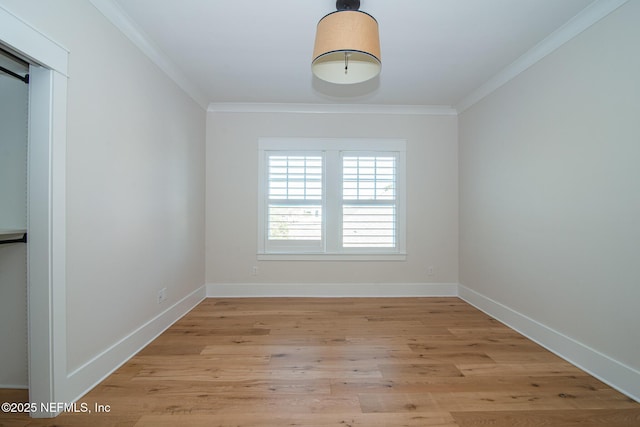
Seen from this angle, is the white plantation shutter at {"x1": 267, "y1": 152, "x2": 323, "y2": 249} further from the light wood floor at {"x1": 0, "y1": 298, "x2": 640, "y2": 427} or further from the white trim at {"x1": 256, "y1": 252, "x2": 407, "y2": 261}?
the light wood floor at {"x1": 0, "y1": 298, "x2": 640, "y2": 427}

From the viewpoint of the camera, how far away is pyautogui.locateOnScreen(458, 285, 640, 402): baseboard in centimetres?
198

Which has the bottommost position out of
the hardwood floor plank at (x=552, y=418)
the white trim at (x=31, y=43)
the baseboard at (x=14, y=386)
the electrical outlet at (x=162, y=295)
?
the hardwood floor plank at (x=552, y=418)

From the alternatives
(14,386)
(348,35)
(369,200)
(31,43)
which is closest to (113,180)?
(31,43)

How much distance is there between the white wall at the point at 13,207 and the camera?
1.83 meters

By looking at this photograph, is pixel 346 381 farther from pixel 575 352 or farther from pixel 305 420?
pixel 575 352

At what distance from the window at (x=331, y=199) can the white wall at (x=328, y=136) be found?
13 centimetres

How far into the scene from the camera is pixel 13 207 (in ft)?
6.02

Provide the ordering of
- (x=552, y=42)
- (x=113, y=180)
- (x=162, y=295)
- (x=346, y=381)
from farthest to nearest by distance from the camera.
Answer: (x=162, y=295)
(x=552, y=42)
(x=113, y=180)
(x=346, y=381)

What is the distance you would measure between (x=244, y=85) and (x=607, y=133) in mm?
3329

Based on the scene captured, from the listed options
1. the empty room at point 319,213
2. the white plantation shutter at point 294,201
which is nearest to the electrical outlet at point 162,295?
the empty room at point 319,213

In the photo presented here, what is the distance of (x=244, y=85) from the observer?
11.6 feet

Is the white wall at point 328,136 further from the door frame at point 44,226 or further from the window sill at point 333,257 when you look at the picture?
the door frame at point 44,226

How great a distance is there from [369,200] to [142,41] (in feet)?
9.91

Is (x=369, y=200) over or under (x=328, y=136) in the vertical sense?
under
